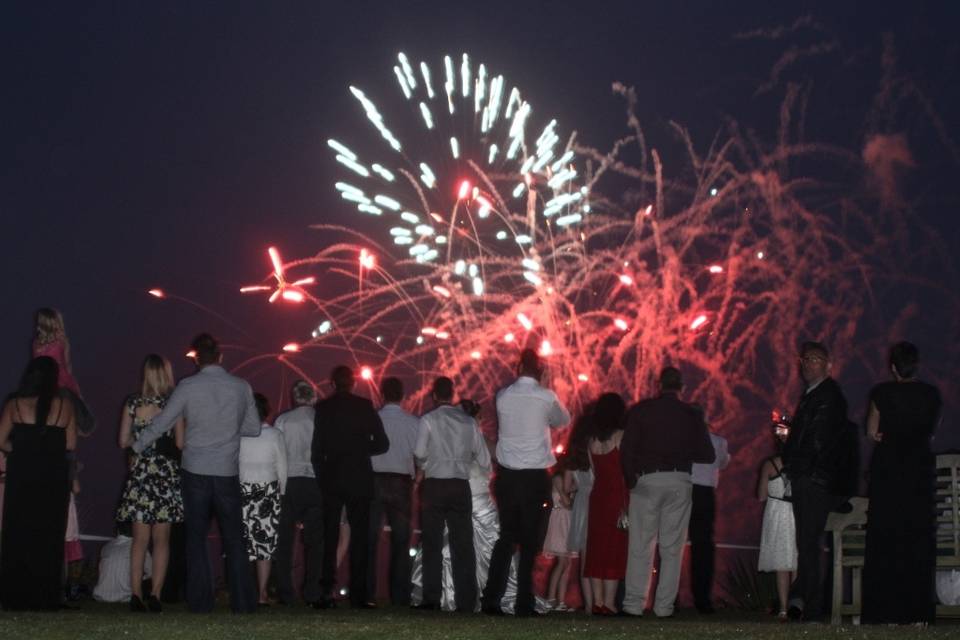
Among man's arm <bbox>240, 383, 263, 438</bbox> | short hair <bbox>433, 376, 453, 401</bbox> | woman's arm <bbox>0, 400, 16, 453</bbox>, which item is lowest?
woman's arm <bbox>0, 400, 16, 453</bbox>

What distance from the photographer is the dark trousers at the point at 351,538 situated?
12219 millimetres

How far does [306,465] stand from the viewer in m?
13.3

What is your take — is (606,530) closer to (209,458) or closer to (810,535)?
(810,535)

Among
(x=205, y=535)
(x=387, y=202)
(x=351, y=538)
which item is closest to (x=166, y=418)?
(x=205, y=535)

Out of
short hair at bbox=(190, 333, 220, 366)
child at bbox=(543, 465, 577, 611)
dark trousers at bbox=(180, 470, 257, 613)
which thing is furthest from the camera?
child at bbox=(543, 465, 577, 611)

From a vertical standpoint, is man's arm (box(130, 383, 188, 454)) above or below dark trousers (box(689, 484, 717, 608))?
above

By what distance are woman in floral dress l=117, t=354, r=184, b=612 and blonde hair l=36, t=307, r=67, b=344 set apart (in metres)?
0.63

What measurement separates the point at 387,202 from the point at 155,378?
1168 cm

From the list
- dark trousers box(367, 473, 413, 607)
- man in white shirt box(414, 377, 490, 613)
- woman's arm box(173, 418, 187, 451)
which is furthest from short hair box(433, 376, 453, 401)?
woman's arm box(173, 418, 187, 451)

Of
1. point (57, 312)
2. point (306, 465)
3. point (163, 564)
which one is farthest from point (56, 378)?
point (306, 465)

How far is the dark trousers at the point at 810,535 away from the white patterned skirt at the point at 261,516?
4612 mm

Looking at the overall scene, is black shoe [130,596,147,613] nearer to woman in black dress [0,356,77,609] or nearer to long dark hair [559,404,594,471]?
woman in black dress [0,356,77,609]

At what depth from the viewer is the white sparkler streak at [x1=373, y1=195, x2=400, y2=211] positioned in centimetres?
2242

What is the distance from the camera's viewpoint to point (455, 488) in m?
12.9
